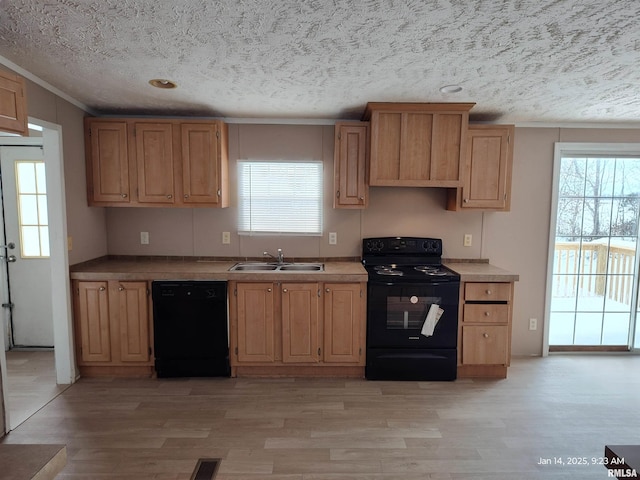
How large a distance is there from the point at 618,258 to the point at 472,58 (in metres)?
2.93

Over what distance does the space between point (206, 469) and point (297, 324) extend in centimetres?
129

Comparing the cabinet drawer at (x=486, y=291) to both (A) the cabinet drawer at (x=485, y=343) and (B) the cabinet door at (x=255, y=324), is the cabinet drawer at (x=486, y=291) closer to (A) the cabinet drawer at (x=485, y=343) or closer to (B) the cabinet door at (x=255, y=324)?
(A) the cabinet drawer at (x=485, y=343)

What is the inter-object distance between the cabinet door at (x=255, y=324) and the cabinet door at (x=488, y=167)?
1.97 m

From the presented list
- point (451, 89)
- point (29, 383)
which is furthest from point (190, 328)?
point (451, 89)

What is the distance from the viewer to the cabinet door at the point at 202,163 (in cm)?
323

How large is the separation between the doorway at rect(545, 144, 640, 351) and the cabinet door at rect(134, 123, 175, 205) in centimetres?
364

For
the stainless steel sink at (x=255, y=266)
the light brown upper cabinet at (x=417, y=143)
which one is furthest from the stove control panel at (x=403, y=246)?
the stainless steel sink at (x=255, y=266)

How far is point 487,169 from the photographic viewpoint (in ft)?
10.6

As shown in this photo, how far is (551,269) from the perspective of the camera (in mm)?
3633

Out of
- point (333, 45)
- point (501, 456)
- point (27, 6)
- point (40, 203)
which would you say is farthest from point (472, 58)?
point (40, 203)

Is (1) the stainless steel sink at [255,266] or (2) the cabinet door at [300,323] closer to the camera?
(2) the cabinet door at [300,323]

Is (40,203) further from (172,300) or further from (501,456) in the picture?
(501,456)

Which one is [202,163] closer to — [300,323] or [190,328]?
[190,328]

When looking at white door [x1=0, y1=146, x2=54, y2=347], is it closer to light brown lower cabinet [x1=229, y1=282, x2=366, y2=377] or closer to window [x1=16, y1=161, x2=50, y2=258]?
window [x1=16, y1=161, x2=50, y2=258]
